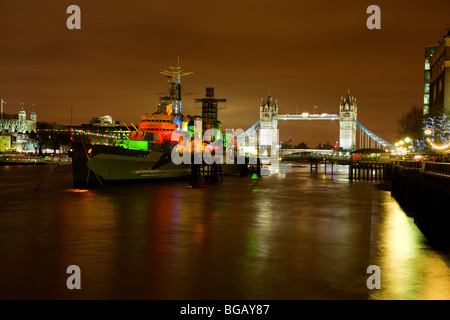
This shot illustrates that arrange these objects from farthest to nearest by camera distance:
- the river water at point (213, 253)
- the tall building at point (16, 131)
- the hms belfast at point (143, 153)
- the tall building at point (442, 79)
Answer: the tall building at point (16, 131), the tall building at point (442, 79), the hms belfast at point (143, 153), the river water at point (213, 253)

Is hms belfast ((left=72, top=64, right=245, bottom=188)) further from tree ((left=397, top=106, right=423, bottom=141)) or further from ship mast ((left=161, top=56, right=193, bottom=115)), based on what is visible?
tree ((left=397, top=106, right=423, bottom=141))

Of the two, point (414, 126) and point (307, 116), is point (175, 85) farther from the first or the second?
point (307, 116)

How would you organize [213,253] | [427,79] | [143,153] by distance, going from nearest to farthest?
[213,253], [143,153], [427,79]

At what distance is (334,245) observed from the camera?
11.8m

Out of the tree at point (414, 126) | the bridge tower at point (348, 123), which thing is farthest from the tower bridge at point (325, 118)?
the tree at point (414, 126)

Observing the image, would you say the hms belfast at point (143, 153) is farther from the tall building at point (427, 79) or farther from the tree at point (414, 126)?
the tall building at point (427, 79)

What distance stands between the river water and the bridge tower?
14188 cm

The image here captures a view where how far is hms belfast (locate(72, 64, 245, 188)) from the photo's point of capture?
2786cm

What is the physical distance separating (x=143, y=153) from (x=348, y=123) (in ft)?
452

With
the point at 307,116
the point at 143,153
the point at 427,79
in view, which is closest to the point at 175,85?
the point at 143,153

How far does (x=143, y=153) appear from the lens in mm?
32375

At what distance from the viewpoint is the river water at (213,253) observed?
25.6ft

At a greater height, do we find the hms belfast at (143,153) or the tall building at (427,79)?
the tall building at (427,79)

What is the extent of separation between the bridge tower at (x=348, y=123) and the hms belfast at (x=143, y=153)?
116456mm
